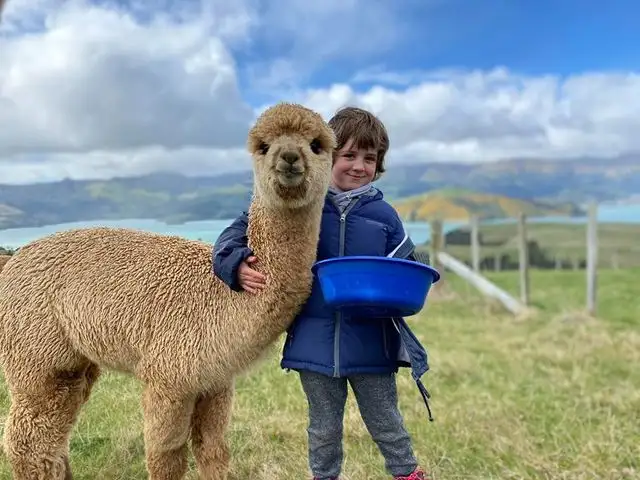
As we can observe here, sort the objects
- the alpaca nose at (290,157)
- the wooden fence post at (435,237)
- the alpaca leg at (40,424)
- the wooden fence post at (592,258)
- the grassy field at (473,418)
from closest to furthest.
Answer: the alpaca nose at (290,157) → the alpaca leg at (40,424) → the grassy field at (473,418) → the wooden fence post at (592,258) → the wooden fence post at (435,237)

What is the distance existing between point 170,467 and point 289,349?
0.80 m

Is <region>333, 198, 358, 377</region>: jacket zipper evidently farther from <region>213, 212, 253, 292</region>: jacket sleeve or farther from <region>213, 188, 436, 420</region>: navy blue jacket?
<region>213, 212, 253, 292</region>: jacket sleeve

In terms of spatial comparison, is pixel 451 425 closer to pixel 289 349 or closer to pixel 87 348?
pixel 289 349

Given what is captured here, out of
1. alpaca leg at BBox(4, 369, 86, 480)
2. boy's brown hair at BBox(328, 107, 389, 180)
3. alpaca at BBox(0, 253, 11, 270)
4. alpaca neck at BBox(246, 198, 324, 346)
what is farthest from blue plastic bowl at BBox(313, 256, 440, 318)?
alpaca at BBox(0, 253, 11, 270)

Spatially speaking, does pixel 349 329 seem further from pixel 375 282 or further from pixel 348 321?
pixel 375 282

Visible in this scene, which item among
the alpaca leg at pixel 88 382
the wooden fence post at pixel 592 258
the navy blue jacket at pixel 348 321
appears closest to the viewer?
the navy blue jacket at pixel 348 321

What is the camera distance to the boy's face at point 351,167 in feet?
10.1

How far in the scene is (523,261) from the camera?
1182 cm

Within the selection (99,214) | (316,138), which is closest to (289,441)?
(99,214)

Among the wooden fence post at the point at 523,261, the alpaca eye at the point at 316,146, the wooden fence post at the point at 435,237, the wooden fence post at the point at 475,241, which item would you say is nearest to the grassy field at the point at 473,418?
the alpaca eye at the point at 316,146

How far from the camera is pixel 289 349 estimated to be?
296cm

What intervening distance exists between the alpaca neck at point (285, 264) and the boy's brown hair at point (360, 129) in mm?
404

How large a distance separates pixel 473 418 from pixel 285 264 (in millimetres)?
2947

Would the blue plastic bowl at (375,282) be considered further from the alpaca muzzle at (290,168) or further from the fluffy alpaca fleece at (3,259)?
the fluffy alpaca fleece at (3,259)
